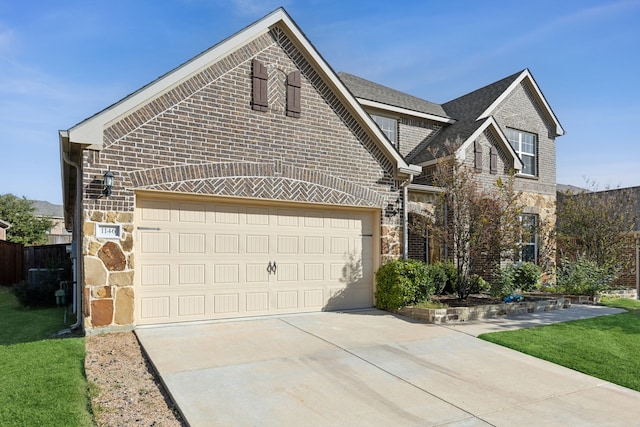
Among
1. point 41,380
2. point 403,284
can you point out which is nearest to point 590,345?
point 403,284

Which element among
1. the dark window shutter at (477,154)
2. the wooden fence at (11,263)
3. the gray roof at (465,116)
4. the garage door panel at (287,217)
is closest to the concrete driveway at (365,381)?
the garage door panel at (287,217)

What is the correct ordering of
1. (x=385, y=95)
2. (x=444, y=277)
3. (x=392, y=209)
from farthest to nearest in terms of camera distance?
(x=385, y=95), (x=444, y=277), (x=392, y=209)

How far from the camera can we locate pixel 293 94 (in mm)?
9125

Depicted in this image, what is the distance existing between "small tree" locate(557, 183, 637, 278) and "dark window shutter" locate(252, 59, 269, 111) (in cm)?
1157

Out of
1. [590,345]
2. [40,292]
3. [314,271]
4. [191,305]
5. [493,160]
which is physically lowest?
[590,345]

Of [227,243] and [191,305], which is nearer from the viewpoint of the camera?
[191,305]

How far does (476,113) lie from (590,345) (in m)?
11.3

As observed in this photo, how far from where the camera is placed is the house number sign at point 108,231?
7.03 metres

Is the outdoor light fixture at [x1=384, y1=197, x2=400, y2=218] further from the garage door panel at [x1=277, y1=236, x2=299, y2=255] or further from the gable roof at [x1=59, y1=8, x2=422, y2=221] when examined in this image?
the garage door panel at [x1=277, y1=236, x2=299, y2=255]

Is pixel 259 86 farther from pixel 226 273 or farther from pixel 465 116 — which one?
pixel 465 116

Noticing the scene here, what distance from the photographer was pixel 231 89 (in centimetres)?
837

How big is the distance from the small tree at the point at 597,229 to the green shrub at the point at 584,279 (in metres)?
0.86

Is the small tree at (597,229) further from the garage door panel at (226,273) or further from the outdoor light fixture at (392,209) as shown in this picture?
the garage door panel at (226,273)

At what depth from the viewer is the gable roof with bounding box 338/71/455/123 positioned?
14.8 m
